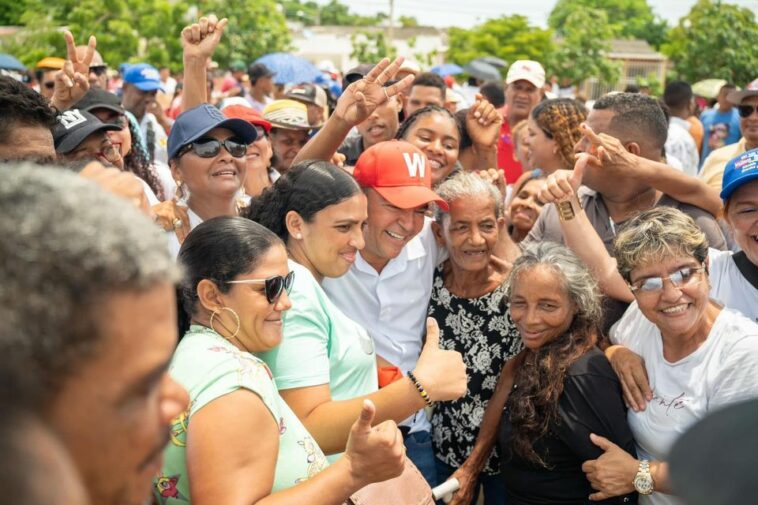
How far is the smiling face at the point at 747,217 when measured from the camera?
345 centimetres

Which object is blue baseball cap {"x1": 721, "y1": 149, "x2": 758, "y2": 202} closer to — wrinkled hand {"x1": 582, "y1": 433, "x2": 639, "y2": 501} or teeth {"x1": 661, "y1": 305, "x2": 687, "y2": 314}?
teeth {"x1": 661, "y1": 305, "x2": 687, "y2": 314}

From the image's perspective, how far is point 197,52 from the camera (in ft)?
14.9

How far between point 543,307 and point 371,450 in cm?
152

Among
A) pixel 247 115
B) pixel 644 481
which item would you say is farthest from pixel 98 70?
pixel 644 481

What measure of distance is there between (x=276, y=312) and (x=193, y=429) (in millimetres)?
600

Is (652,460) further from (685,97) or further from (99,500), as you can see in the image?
(685,97)

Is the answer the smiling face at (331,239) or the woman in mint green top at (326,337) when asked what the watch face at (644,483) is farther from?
the smiling face at (331,239)

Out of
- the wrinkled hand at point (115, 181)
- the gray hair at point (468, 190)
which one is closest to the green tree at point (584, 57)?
the gray hair at point (468, 190)

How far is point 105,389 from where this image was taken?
993 mm

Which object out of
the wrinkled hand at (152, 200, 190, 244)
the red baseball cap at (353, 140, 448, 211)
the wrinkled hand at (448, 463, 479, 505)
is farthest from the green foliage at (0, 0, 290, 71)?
the wrinkled hand at (448, 463, 479, 505)

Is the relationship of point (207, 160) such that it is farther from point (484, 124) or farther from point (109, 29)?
point (109, 29)

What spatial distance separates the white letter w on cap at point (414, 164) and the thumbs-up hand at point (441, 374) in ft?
3.50

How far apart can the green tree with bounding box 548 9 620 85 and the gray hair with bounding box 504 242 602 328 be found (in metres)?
38.3

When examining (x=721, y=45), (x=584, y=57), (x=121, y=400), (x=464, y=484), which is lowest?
(x=584, y=57)
